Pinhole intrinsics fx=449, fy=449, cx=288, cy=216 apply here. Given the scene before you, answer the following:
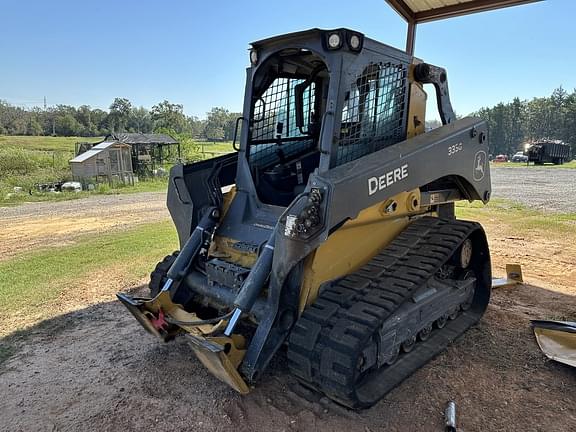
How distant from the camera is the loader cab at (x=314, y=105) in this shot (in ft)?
11.4

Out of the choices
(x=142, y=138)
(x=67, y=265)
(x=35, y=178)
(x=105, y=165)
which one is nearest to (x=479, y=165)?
(x=67, y=265)

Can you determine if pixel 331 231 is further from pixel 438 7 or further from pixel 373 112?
pixel 438 7

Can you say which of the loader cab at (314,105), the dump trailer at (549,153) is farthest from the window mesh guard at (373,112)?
the dump trailer at (549,153)

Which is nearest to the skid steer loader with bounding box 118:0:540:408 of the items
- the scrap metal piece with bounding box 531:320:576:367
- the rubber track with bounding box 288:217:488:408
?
the rubber track with bounding box 288:217:488:408

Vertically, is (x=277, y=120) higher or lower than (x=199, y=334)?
higher

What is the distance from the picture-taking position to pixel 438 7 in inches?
327

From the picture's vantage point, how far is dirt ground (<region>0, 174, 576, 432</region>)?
302 cm

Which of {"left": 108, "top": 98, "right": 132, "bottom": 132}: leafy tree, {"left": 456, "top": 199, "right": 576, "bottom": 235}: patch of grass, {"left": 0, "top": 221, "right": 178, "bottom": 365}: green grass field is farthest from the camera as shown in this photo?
{"left": 108, "top": 98, "right": 132, "bottom": 132}: leafy tree

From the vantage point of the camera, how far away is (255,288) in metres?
3.18

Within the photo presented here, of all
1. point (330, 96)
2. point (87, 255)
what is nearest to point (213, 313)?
point (330, 96)

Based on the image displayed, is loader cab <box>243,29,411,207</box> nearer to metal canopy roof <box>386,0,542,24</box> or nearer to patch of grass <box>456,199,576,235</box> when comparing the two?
metal canopy roof <box>386,0,542,24</box>

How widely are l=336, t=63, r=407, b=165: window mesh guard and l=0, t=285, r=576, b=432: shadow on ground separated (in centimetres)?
189

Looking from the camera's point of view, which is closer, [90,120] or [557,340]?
[557,340]

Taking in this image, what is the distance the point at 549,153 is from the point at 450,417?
1814 inches
